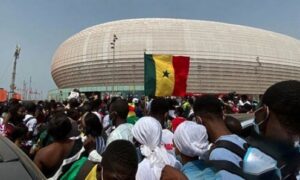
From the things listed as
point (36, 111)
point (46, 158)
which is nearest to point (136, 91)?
point (36, 111)

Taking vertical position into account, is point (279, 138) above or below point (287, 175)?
above

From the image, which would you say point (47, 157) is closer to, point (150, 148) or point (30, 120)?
point (150, 148)

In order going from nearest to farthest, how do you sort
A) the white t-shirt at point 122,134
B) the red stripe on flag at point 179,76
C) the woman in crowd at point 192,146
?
the woman in crowd at point 192,146
the white t-shirt at point 122,134
the red stripe on flag at point 179,76

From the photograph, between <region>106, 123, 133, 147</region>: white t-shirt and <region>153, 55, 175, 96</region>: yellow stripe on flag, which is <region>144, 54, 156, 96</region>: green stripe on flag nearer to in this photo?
<region>153, 55, 175, 96</region>: yellow stripe on flag

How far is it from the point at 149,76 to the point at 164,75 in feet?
0.89

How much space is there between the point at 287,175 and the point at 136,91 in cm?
7403

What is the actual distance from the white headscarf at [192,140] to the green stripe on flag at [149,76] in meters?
4.13

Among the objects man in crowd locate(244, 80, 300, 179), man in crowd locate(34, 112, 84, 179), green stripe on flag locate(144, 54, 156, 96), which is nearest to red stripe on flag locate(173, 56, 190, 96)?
green stripe on flag locate(144, 54, 156, 96)

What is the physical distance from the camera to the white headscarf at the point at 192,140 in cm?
334

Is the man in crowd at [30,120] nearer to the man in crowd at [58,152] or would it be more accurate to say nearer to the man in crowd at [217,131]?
the man in crowd at [58,152]

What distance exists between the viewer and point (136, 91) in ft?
249

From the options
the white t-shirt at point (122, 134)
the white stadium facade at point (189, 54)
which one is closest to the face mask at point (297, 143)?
the white t-shirt at point (122, 134)

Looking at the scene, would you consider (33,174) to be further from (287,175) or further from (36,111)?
(36,111)

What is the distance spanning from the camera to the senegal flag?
763 centimetres
